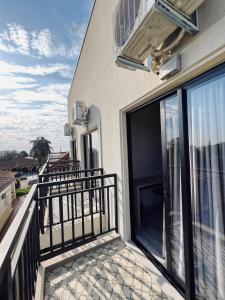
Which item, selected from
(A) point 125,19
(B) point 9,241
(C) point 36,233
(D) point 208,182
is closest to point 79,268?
(C) point 36,233

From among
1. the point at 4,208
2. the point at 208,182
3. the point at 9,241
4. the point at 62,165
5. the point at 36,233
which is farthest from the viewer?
the point at 4,208

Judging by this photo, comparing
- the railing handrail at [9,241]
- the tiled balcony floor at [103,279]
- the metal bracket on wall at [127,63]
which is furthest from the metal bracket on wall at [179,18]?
the tiled balcony floor at [103,279]

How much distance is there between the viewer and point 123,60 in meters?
1.52

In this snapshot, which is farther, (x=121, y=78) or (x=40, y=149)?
(x=40, y=149)

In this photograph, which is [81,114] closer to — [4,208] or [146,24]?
[146,24]

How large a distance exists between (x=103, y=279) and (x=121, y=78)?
250 centimetres

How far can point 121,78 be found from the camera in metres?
2.40

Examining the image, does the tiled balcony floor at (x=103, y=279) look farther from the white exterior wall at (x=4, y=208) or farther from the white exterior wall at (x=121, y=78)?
the white exterior wall at (x=4, y=208)

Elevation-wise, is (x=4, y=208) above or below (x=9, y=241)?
below

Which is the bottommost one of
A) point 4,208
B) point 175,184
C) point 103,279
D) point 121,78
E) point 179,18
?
point 4,208

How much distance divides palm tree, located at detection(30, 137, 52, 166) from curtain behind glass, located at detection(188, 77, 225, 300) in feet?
87.2

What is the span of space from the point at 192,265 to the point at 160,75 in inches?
67.3

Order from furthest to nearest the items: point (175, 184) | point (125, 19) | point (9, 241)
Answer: point (175, 184) → point (125, 19) → point (9, 241)

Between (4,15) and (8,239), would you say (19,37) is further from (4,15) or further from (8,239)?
(8,239)
